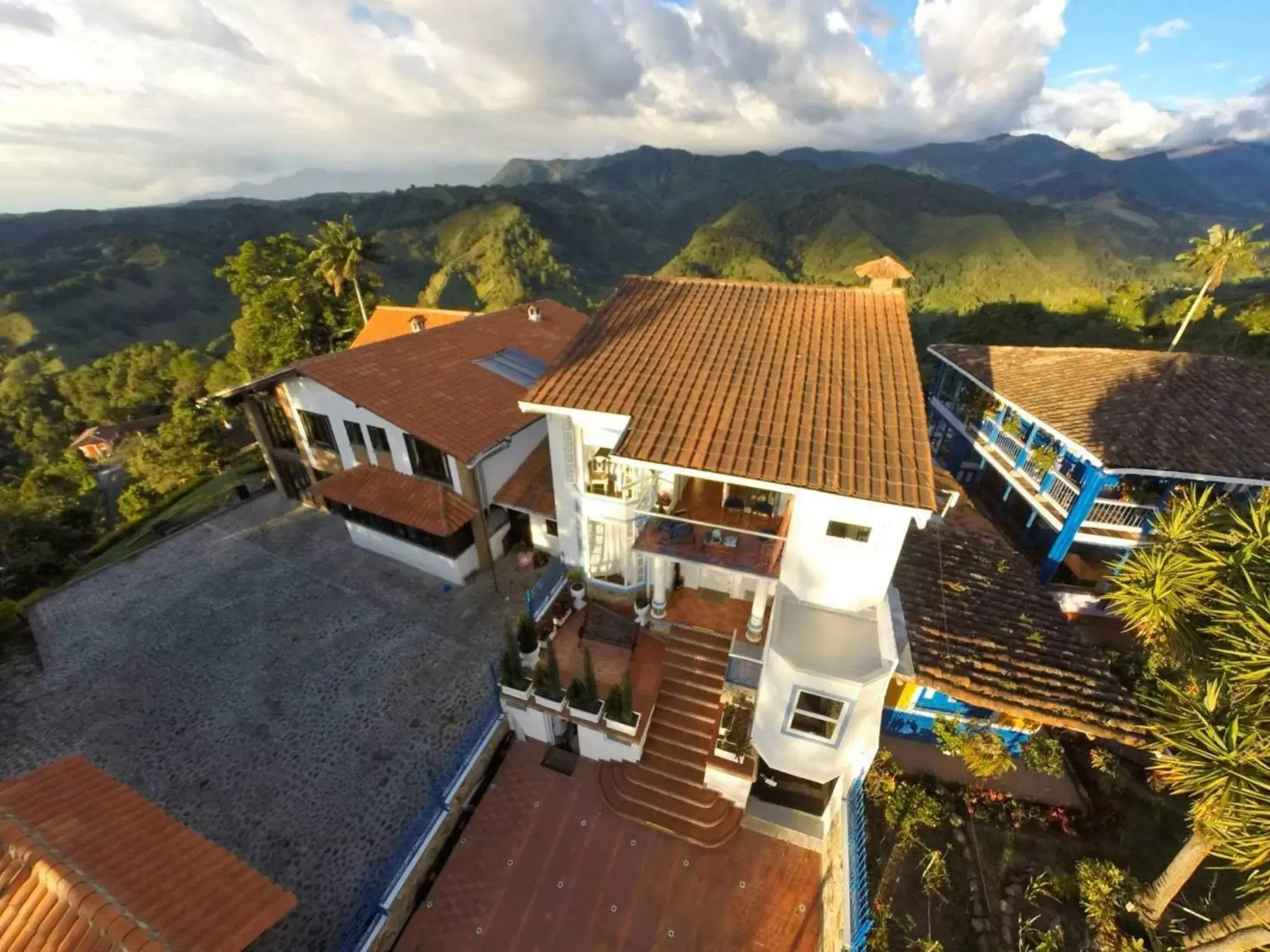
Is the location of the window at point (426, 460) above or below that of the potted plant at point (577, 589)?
above

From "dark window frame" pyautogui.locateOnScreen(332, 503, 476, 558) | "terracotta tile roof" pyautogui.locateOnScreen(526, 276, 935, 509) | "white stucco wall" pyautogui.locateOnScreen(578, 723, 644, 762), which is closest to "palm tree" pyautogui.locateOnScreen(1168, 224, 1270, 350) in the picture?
"terracotta tile roof" pyautogui.locateOnScreen(526, 276, 935, 509)

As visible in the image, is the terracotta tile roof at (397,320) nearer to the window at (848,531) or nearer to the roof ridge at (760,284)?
the roof ridge at (760,284)

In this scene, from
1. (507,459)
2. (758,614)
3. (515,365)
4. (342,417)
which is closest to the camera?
(758,614)

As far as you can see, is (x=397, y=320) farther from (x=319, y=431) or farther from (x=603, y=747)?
(x=603, y=747)

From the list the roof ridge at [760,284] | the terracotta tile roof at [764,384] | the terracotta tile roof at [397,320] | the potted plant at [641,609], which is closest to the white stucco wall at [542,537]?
the potted plant at [641,609]

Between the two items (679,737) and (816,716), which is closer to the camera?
(816,716)

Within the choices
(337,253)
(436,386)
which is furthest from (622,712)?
(337,253)
